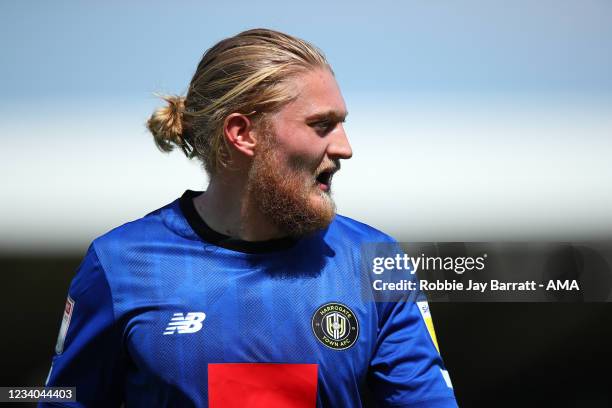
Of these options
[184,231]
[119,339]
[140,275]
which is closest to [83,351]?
[119,339]

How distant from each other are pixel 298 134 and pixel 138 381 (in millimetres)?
703

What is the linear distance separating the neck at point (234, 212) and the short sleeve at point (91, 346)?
0.30 m

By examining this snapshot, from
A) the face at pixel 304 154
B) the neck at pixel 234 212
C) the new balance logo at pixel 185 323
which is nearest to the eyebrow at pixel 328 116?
the face at pixel 304 154

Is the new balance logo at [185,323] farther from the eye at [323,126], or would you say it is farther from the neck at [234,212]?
the eye at [323,126]

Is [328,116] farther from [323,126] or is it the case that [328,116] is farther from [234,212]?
[234,212]

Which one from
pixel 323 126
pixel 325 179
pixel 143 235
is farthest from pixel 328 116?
pixel 143 235

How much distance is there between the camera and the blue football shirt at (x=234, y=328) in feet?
5.69

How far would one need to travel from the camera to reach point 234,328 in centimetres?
176

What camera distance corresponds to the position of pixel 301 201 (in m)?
1.80

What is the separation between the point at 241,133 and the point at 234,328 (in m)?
0.48

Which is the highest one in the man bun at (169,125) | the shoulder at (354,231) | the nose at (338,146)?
the man bun at (169,125)

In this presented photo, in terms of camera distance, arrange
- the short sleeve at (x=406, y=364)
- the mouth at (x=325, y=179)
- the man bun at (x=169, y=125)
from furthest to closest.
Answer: the man bun at (x=169, y=125) → the mouth at (x=325, y=179) → the short sleeve at (x=406, y=364)

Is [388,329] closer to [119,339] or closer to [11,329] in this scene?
[119,339]

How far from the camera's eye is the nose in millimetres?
1796
